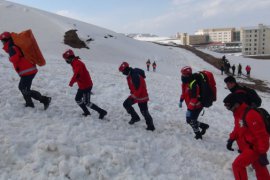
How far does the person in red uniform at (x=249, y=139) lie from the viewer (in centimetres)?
536

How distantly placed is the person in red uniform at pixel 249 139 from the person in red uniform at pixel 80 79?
4.00 metres

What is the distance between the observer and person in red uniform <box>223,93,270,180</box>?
5.36 meters

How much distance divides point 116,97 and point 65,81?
2.32m

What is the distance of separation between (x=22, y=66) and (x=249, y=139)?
5.64m

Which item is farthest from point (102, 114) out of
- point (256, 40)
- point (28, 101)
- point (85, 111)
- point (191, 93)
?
point (256, 40)

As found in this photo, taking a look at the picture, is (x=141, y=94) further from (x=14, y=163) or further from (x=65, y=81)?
(x=65, y=81)

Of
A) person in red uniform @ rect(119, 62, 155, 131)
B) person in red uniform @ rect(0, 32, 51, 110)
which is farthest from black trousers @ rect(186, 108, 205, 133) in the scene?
person in red uniform @ rect(0, 32, 51, 110)

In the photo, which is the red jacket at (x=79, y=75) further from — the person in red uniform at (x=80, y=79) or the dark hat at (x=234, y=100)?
the dark hat at (x=234, y=100)

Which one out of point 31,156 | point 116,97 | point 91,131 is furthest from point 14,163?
point 116,97

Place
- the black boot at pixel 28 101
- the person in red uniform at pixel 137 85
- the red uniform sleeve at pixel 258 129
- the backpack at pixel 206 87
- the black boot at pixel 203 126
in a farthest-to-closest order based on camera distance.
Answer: the black boot at pixel 203 126
the black boot at pixel 28 101
the person in red uniform at pixel 137 85
the backpack at pixel 206 87
the red uniform sleeve at pixel 258 129

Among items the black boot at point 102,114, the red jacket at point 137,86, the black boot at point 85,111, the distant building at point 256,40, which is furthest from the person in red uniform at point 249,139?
the distant building at point 256,40

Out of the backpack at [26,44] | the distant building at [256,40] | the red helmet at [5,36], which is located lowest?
the distant building at [256,40]

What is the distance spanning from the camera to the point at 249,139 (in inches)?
219

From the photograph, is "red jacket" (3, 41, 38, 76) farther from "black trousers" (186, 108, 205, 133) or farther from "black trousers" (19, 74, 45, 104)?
"black trousers" (186, 108, 205, 133)
